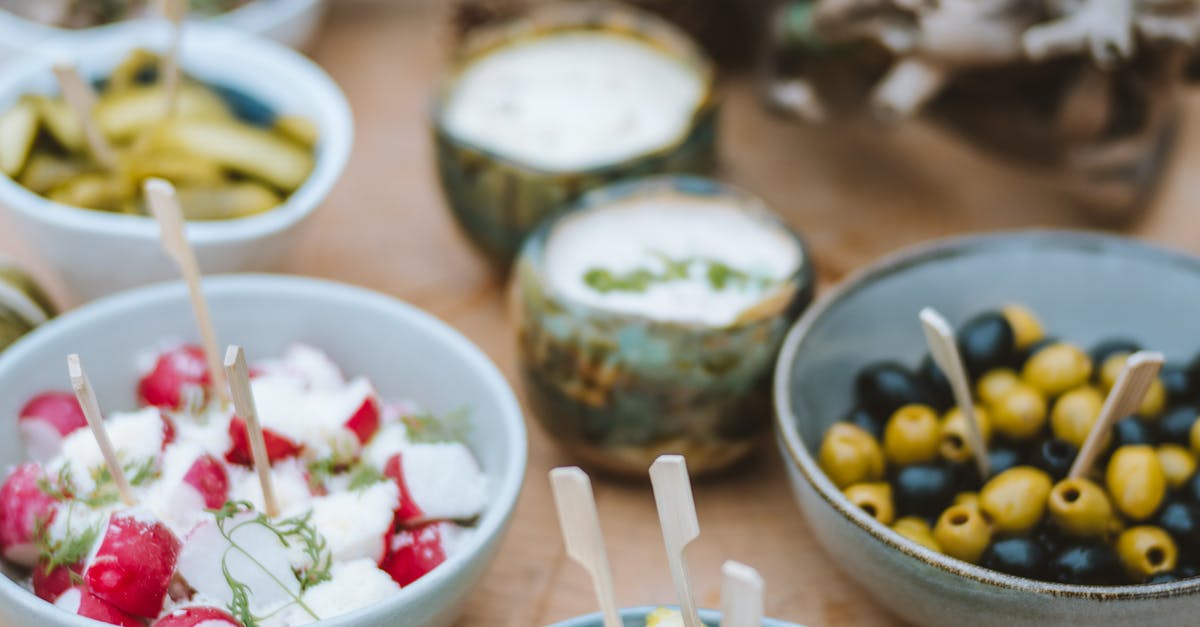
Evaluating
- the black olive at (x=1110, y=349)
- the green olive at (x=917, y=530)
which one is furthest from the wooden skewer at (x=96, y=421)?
the black olive at (x=1110, y=349)

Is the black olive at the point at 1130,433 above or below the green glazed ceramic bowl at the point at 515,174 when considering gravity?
below

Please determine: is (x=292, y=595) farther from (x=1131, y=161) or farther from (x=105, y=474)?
(x=1131, y=161)

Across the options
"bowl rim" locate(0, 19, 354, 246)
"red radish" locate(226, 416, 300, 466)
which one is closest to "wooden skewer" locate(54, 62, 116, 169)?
"bowl rim" locate(0, 19, 354, 246)

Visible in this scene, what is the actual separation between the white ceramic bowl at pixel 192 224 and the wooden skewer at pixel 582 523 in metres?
0.47

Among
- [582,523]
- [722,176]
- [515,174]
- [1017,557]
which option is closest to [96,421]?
[582,523]

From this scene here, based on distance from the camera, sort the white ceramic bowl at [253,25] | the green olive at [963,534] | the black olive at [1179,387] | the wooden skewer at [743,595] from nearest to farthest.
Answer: the wooden skewer at [743,595] → the green olive at [963,534] → the black olive at [1179,387] → the white ceramic bowl at [253,25]

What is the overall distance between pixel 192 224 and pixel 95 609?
0.37 metres

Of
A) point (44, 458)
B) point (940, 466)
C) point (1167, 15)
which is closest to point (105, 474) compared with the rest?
point (44, 458)

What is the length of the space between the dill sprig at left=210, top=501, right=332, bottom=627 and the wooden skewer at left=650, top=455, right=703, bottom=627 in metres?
0.22

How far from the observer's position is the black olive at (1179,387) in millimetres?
854

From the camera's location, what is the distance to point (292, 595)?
0.69 metres

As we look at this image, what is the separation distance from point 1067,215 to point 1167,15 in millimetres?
255

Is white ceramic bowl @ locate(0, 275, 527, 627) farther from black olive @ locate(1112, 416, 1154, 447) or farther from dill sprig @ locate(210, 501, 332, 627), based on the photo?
black olive @ locate(1112, 416, 1154, 447)

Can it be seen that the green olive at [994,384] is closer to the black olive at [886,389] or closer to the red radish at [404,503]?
the black olive at [886,389]
